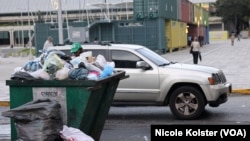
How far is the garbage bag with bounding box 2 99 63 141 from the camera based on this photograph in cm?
589

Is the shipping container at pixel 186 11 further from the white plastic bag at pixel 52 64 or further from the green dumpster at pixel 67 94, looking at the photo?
the green dumpster at pixel 67 94

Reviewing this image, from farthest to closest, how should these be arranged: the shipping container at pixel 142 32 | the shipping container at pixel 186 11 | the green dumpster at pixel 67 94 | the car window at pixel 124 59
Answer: the shipping container at pixel 186 11 < the shipping container at pixel 142 32 < the car window at pixel 124 59 < the green dumpster at pixel 67 94

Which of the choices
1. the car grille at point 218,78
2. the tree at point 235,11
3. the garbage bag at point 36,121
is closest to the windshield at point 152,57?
the car grille at point 218,78

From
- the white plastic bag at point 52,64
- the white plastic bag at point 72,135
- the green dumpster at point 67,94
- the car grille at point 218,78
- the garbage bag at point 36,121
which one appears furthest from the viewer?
the car grille at point 218,78

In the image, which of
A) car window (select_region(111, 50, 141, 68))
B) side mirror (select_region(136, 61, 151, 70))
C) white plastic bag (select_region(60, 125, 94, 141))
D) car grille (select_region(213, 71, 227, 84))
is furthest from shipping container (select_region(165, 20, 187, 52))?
white plastic bag (select_region(60, 125, 94, 141))

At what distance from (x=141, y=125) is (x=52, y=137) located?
14.9 ft

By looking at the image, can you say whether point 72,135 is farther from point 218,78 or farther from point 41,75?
point 218,78

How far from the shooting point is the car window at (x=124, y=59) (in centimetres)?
1105

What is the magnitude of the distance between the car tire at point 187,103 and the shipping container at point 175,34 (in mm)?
33743

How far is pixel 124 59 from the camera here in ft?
36.5

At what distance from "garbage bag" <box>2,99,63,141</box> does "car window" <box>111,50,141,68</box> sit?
5.10 metres

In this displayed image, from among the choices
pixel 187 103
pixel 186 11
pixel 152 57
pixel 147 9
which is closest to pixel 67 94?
pixel 187 103

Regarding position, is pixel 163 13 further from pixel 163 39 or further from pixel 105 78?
pixel 105 78

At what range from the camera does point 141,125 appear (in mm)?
10352
